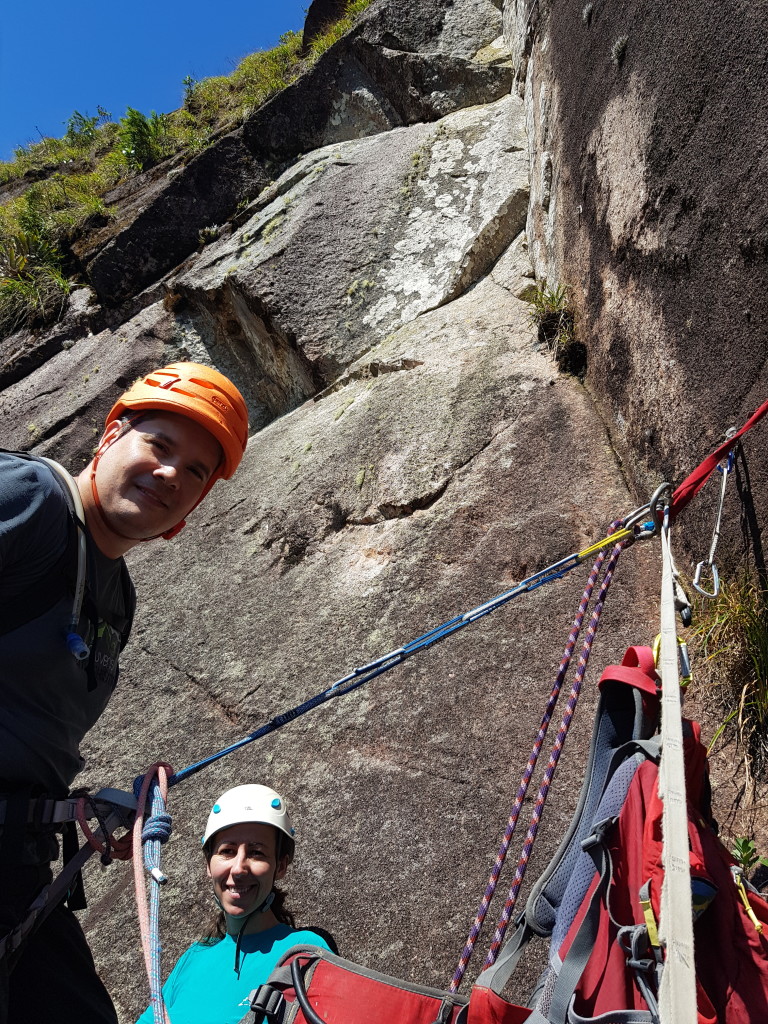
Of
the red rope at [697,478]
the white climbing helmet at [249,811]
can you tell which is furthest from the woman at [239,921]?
the red rope at [697,478]

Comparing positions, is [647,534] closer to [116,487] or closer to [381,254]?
[116,487]

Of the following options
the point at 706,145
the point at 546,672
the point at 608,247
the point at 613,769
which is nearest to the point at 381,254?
the point at 608,247

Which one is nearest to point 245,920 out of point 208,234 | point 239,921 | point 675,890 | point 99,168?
point 239,921

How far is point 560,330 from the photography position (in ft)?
15.8

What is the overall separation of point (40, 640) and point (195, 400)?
2.60ft

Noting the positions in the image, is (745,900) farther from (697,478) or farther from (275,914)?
(275,914)

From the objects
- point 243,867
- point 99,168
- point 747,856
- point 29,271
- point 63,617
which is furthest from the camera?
point 99,168

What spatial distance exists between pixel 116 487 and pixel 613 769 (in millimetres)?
1476

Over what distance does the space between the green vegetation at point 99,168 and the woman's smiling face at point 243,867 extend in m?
7.04

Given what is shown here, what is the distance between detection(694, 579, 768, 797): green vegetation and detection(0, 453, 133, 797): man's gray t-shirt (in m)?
2.19

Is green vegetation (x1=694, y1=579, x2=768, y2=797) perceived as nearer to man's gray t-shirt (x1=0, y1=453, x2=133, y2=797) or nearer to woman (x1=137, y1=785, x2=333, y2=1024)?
woman (x1=137, y1=785, x2=333, y2=1024)

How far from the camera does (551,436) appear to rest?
4.36 metres

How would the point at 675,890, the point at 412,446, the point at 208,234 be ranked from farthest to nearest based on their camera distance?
the point at 208,234 < the point at 412,446 < the point at 675,890

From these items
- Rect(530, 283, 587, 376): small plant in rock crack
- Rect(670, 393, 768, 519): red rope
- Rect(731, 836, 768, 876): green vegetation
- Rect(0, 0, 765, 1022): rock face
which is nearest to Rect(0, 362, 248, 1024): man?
Rect(0, 0, 765, 1022): rock face
